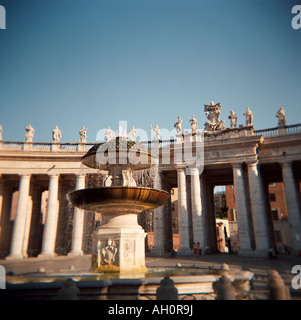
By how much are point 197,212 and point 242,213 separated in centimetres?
459

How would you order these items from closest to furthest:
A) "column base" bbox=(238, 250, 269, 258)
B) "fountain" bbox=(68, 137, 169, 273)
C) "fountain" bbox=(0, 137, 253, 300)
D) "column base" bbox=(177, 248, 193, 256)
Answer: "fountain" bbox=(0, 137, 253, 300)
"fountain" bbox=(68, 137, 169, 273)
"column base" bbox=(238, 250, 269, 258)
"column base" bbox=(177, 248, 193, 256)

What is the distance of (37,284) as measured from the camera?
8.12m

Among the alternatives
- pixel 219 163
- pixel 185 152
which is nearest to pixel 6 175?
pixel 185 152

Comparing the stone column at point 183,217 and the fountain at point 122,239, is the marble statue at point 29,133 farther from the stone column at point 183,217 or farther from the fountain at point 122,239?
the fountain at point 122,239

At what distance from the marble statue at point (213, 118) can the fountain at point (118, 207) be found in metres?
21.1

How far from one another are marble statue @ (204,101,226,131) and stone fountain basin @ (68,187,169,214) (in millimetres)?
21677

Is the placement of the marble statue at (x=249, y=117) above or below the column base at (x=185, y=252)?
above

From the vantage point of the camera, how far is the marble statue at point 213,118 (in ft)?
104

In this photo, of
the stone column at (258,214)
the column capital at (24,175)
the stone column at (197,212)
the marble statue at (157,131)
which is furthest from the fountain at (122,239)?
the column capital at (24,175)

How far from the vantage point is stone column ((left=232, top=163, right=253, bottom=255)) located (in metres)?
26.8

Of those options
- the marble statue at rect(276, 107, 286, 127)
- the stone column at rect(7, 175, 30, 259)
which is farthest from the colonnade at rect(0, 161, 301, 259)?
the marble statue at rect(276, 107, 286, 127)

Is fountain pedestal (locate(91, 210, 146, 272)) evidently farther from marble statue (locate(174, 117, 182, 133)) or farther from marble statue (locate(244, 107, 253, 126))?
marble statue (locate(244, 107, 253, 126))

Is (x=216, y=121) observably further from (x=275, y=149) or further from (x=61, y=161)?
(x=61, y=161)

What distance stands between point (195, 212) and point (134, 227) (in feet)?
60.4
